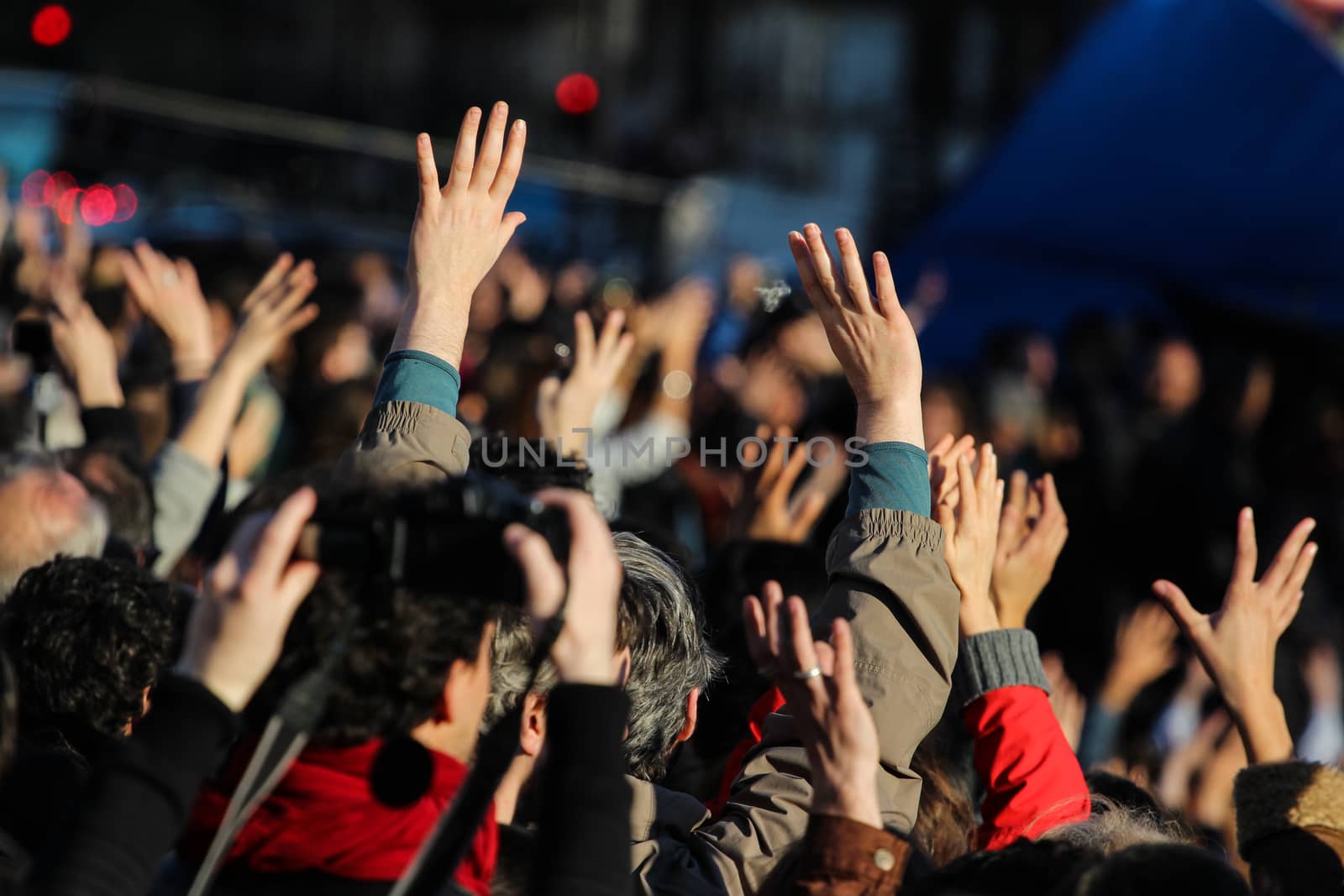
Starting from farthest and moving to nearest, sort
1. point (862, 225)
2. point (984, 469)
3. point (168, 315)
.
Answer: point (862, 225) < point (168, 315) < point (984, 469)

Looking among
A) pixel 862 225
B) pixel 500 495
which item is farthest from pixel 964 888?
pixel 862 225

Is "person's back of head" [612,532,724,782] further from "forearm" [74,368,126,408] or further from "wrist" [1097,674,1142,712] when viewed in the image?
"wrist" [1097,674,1142,712]

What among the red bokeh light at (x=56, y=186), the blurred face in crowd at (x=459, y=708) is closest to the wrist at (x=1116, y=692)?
the blurred face in crowd at (x=459, y=708)

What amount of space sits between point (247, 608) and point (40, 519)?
1520mm

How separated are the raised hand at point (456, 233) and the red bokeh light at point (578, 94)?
324 inches

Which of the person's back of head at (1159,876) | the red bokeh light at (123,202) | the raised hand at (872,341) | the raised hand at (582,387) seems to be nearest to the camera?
the person's back of head at (1159,876)

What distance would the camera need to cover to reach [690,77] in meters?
22.8

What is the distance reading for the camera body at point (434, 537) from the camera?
5.20 feet

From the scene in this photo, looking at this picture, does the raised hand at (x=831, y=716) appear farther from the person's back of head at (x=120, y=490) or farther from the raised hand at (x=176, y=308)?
the raised hand at (x=176, y=308)

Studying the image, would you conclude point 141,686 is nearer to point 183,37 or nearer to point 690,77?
point 690,77

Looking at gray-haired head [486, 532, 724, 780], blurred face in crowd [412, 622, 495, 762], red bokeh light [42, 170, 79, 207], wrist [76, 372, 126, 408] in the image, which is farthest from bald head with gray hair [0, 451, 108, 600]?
red bokeh light [42, 170, 79, 207]

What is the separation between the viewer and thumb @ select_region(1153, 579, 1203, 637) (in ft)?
8.43

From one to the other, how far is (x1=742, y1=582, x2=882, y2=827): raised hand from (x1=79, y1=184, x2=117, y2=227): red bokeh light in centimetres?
870

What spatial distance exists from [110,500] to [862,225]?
54.6 ft
